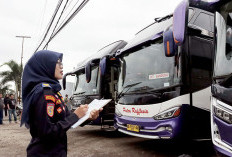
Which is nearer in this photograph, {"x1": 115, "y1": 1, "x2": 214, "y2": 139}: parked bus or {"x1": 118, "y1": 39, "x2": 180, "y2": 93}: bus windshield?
{"x1": 115, "y1": 1, "x2": 214, "y2": 139}: parked bus

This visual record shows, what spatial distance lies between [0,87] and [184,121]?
24882 millimetres

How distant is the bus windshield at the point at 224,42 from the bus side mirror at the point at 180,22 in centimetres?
49

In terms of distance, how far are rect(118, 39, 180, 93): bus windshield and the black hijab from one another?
9.77ft

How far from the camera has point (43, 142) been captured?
184 centimetres

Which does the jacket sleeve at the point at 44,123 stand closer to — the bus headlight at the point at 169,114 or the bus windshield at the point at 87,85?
the bus headlight at the point at 169,114

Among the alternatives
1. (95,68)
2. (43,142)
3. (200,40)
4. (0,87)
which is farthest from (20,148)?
(0,87)

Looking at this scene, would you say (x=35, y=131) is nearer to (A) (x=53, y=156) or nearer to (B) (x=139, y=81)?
(A) (x=53, y=156)

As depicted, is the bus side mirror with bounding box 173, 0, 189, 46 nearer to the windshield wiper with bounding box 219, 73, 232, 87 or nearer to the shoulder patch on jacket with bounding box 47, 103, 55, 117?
the windshield wiper with bounding box 219, 73, 232, 87

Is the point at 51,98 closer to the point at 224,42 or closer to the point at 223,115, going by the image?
the point at 223,115

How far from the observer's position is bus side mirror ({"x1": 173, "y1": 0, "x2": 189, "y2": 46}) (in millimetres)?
3260

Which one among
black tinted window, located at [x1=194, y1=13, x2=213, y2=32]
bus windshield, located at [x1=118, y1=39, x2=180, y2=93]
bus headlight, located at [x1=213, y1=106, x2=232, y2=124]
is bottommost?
bus headlight, located at [x1=213, y1=106, x2=232, y2=124]

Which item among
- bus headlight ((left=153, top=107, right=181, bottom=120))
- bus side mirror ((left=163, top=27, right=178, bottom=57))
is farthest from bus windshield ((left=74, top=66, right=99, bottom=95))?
bus side mirror ((left=163, top=27, right=178, bottom=57))

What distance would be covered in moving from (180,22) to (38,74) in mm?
2302

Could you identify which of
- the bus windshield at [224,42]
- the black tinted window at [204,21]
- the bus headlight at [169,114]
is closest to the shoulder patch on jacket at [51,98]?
the bus windshield at [224,42]
